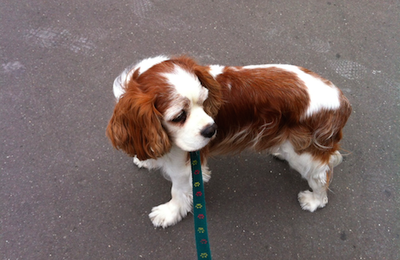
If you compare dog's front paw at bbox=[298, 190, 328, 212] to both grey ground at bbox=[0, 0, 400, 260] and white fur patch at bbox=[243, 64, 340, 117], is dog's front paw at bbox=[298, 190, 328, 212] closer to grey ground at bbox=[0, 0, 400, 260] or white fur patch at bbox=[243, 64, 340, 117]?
grey ground at bbox=[0, 0, 400, 260]

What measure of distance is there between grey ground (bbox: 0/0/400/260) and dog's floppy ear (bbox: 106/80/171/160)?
3.39ft

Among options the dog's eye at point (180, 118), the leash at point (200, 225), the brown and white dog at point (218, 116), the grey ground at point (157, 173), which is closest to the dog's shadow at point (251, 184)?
the grey ground at point (157, 173)

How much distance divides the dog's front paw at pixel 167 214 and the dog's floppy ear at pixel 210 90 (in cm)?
99

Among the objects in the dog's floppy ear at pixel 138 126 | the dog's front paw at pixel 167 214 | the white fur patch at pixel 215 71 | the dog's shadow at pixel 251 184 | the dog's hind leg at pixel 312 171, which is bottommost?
the dog's front paw at pixel 167 214

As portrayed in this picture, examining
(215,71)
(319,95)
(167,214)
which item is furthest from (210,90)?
(167,214)

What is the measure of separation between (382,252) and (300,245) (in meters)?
0.67

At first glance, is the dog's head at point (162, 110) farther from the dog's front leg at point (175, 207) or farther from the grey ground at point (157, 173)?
the grey ground at point (157, 173)

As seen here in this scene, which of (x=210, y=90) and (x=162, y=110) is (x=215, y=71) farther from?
(x=162, y=110)

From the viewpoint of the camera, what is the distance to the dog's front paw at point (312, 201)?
8.53 ft

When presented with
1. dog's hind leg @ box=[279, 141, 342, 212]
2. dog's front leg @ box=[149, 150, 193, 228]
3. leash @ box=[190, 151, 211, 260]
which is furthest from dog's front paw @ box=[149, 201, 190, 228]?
dog's hind leg @ box=[279, 141, 342, 212]

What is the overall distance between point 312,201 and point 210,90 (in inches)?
58.4

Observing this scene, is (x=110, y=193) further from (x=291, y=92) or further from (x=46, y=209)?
(x=291, y=92)

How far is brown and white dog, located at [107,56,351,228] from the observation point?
160cm

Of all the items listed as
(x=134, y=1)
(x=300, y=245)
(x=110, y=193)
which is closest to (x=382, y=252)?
(x=300, y=245)
